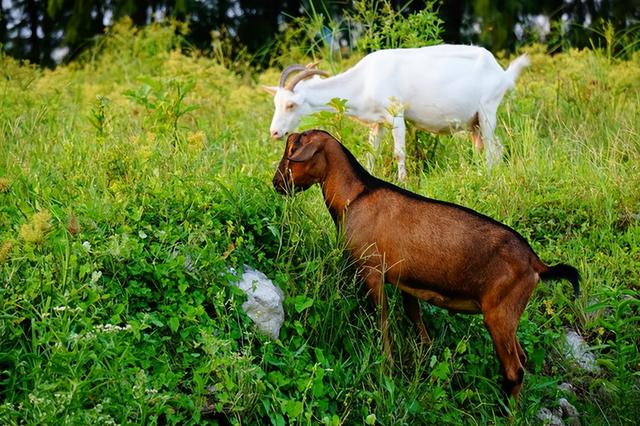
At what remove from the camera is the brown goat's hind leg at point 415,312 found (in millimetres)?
5000

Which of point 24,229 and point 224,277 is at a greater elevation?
point 24,229

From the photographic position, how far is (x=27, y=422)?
375cm

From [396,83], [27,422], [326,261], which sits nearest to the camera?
[27,422]

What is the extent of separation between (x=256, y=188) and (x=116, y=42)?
21.1ft

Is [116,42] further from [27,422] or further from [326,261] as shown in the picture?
[27,422]

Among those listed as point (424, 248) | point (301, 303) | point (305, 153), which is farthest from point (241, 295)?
point (424, 248)

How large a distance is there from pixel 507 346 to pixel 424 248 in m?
0.60

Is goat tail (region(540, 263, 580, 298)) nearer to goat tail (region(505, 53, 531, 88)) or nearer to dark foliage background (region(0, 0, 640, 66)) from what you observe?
goat tail (region(505, 53, 531, 88))

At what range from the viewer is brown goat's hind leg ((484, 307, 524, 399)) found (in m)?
4.51

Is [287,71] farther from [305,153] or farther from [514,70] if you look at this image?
[305,153]

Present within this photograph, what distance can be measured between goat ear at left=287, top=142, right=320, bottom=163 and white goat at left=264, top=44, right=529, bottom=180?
2464 mm

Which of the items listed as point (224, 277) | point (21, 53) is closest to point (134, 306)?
point (224, 277)

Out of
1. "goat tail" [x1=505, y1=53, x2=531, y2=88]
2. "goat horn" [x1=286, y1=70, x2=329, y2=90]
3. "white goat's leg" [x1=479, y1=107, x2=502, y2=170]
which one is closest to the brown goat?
"white goat's leg" [x1=479, y1=107, x2=502, y2=170]

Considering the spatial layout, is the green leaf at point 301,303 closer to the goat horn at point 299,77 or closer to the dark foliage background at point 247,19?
the goat horn at point 299,77
